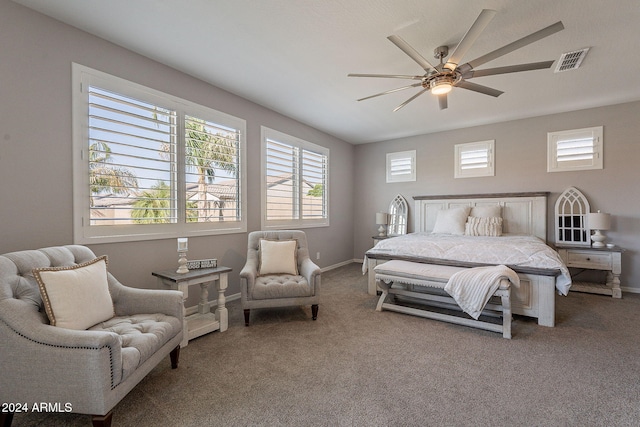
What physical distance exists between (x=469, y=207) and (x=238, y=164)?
401 centimetres

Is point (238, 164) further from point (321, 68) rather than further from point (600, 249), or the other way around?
point (600, 249)

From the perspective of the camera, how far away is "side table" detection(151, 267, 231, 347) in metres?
2.48

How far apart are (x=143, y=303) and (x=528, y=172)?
228 inches

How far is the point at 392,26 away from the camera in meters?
2.38

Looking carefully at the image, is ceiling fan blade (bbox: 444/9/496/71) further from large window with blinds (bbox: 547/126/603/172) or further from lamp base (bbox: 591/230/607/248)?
lamp base (bbox: 591/230/607/248)

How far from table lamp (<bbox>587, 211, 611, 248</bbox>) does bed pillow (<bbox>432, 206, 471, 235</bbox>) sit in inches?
62.3

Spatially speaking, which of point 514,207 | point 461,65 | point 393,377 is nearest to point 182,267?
point 393,377

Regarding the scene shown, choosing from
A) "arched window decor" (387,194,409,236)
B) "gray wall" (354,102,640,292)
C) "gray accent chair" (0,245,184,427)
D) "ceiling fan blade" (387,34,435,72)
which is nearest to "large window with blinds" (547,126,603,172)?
"gray wall" (354,102,640,292)

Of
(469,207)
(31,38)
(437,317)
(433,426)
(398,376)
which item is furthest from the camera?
(469,207)

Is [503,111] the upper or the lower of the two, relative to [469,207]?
upper

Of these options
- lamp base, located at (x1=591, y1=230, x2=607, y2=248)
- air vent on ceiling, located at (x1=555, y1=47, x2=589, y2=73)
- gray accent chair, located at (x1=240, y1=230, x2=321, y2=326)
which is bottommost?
gray accent chair, located at (x1=240, y1=230, x2=321, y2=326)

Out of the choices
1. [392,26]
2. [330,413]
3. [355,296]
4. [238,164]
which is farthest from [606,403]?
[238,164]

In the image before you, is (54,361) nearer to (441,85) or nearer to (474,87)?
(441,85)

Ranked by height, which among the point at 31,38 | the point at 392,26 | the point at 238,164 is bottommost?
the point at 238,164
